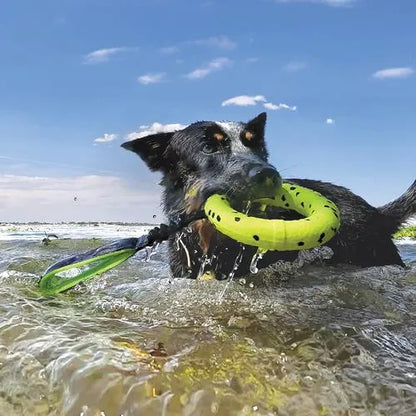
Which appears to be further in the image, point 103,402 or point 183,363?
point 183,363

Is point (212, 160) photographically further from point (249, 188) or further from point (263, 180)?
point (263, 180)

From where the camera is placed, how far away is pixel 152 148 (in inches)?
261

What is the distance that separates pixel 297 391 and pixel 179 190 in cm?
392

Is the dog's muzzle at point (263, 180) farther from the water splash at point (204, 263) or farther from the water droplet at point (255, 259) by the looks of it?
the water splash at point (204, 263)

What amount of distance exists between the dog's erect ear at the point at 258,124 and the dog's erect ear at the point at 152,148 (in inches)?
40.5

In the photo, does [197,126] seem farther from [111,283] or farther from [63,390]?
[63,390]

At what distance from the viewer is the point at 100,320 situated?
4.38 m

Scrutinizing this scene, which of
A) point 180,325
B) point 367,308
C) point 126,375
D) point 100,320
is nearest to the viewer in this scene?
point 126,375

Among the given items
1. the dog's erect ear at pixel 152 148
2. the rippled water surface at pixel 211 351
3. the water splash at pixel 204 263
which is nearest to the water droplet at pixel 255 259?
the rippled water surface at pixel 211 351

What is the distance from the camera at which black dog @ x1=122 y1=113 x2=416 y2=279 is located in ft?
17.7

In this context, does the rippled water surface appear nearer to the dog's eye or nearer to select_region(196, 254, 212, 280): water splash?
select_region(196, 254, 212, 280): water splash

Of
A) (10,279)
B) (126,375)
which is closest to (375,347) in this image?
(126,375)

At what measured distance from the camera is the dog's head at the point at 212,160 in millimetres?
5160

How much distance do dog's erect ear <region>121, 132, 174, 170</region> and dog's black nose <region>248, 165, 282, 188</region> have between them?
189cm
